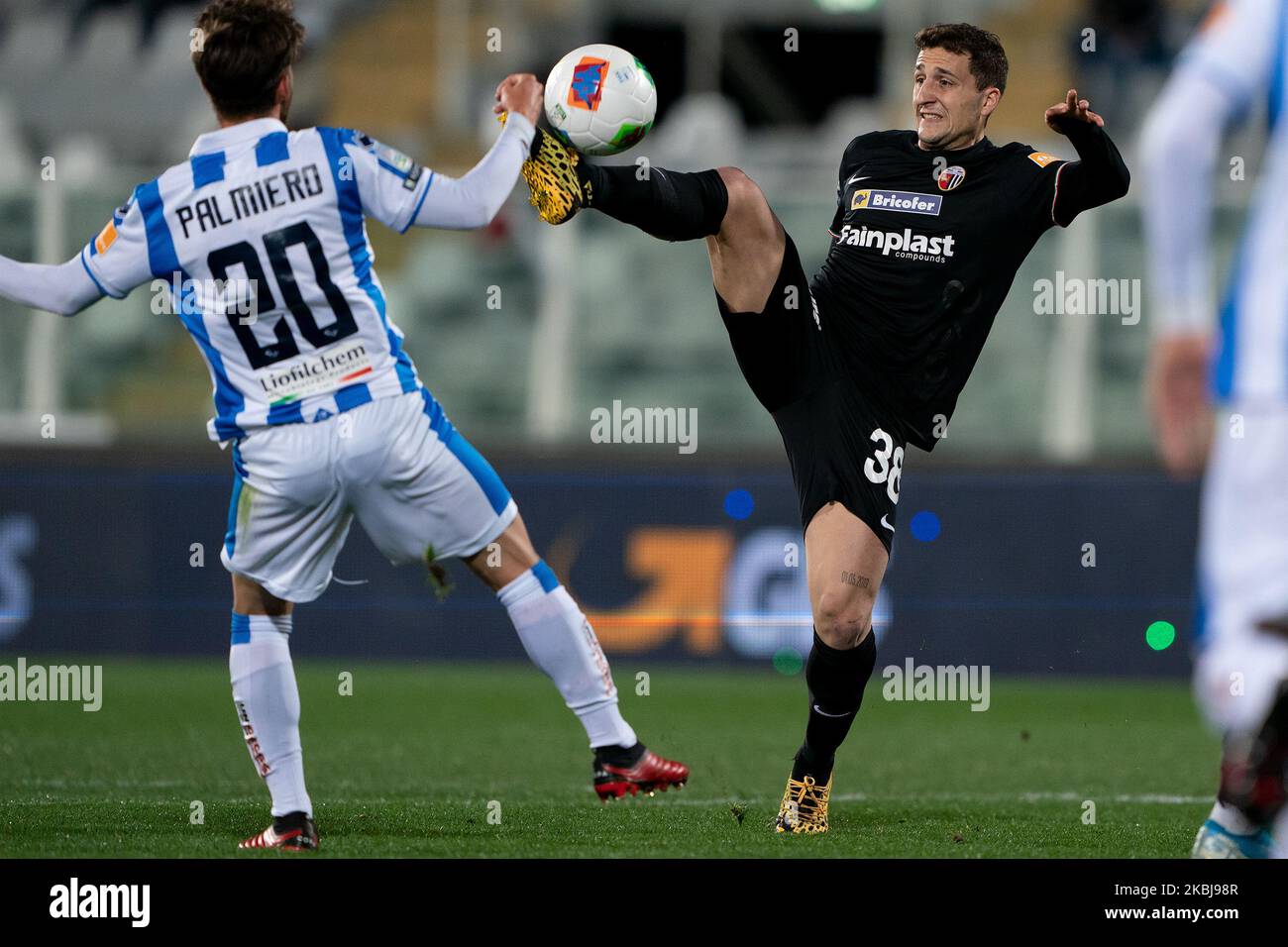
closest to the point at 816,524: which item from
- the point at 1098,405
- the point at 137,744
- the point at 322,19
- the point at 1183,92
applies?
the point at 1183,92

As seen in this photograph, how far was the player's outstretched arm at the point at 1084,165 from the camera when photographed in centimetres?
511

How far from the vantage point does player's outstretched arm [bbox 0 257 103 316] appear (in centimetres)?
469

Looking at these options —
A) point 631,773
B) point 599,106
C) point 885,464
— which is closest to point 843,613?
point 885,464

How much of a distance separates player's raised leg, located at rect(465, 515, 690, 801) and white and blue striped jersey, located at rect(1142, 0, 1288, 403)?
7.38 feet

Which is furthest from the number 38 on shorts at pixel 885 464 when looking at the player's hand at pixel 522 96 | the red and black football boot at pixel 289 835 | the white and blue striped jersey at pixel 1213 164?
the white and blue striped jersey at pixel 1213 164

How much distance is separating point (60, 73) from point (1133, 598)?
1021 cm

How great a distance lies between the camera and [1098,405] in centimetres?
1159

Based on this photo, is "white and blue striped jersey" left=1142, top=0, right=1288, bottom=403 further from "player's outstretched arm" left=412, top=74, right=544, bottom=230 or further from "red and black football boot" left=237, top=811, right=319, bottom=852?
"red and black football boot" left=237, top=811, right=319, bottom=852

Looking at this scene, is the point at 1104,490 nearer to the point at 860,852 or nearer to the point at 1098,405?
the point at 1098,405

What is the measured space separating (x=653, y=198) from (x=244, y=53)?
4.07ft

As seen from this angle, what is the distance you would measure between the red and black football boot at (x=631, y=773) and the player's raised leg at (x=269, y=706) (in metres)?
0.79

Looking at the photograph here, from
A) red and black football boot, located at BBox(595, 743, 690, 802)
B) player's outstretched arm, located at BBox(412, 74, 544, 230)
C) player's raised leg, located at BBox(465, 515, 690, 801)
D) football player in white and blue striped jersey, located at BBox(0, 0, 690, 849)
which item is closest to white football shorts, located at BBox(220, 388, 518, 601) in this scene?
football player in white and blue striped jersey, located at BBox(0, 0, 690, 849)

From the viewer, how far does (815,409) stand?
568cm

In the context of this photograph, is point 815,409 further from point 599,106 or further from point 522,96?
point 522,96
